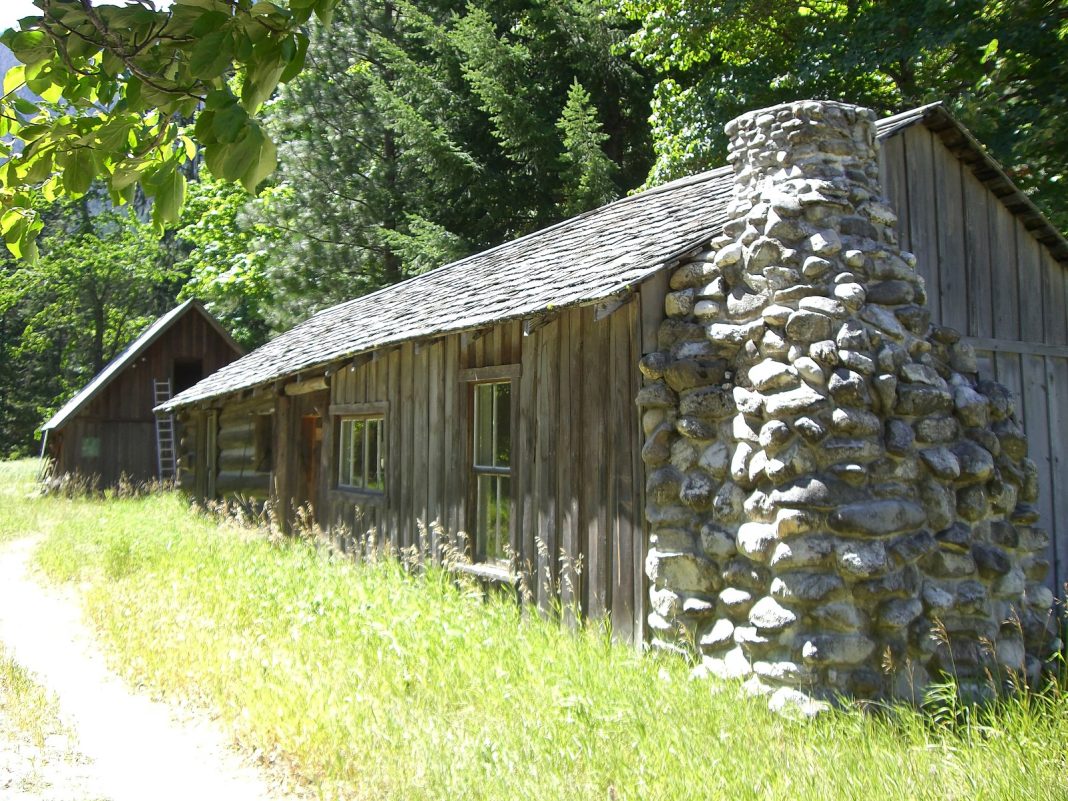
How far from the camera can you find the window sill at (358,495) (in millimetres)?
10288

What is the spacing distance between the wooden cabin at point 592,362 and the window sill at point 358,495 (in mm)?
45

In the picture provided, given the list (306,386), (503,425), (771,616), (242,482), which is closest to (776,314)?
(771,616)

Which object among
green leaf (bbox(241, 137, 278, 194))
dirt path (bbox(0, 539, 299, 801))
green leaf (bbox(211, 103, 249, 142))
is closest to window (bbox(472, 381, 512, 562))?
dirt path (bbox(0, 539, 299, 801))

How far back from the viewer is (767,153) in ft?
20.8

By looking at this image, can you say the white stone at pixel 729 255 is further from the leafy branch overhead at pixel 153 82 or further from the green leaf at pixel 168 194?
the green leaf at pixel 168 194

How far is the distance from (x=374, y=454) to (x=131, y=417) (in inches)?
640

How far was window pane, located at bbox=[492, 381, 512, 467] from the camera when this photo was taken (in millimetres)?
8289

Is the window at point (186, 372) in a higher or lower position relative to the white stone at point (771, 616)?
higher

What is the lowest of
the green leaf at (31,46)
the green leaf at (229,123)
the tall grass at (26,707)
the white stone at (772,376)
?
the tall grass at (26,707)

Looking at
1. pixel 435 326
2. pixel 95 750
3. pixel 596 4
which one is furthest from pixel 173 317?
pixel 95 750

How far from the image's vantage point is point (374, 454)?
10883 mm

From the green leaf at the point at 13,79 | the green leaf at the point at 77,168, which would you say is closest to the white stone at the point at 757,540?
the green leaf at the point at 77,168

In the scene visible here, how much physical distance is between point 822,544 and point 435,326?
4481 mm

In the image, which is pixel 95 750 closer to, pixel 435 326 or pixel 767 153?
pixel 435 326
